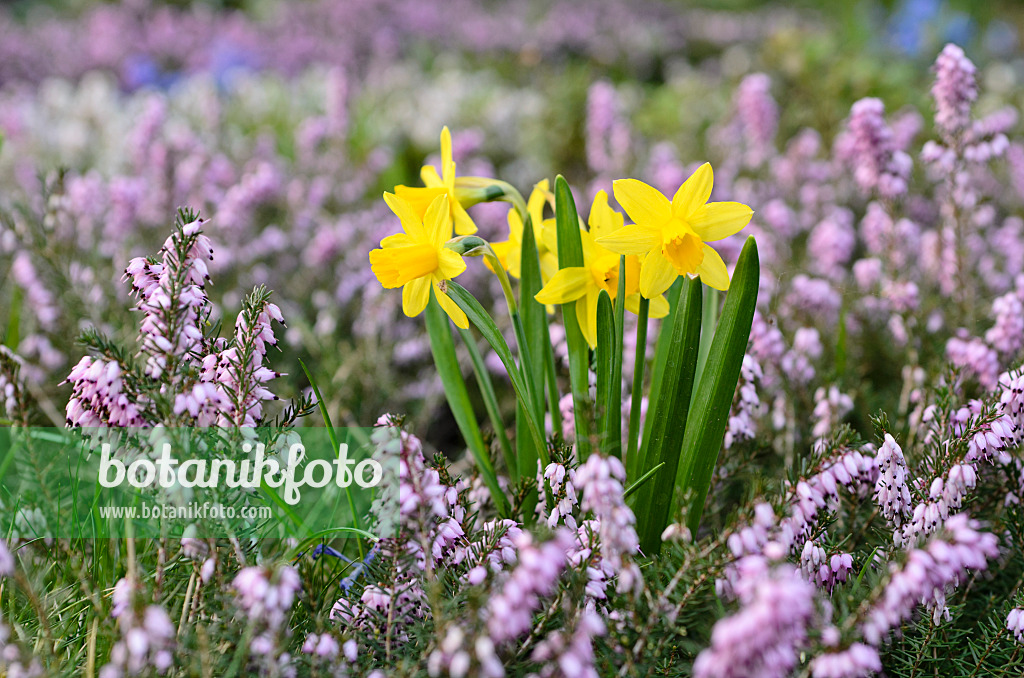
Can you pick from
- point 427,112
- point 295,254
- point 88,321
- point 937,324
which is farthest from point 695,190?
point 427,112

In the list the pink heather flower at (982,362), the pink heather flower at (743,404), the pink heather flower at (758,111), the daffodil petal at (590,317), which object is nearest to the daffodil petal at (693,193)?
the daffodil petal at (590,317)

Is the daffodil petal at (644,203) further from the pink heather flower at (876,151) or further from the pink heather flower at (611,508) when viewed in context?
the pink heather flower at (876,151)

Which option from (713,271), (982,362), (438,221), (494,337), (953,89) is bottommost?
(982,362)

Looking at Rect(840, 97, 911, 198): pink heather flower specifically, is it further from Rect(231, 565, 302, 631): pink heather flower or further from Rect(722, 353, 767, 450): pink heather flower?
Rect(231, 565, 302, 631): pink heather flower

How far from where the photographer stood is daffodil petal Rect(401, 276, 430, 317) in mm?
1513

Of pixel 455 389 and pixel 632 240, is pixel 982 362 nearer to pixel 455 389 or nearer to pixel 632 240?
pixel 632 240

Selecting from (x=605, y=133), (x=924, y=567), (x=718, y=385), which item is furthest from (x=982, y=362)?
(x=605, y=133)

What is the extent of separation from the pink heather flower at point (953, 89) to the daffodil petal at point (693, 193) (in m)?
1.23

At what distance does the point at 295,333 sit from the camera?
3.11 metres

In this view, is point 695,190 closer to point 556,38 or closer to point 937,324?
point 937,324

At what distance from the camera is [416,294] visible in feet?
4.98

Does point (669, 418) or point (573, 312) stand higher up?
point (573, 312)

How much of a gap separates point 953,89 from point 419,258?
171cm

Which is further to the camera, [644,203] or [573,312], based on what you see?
[573,312]
